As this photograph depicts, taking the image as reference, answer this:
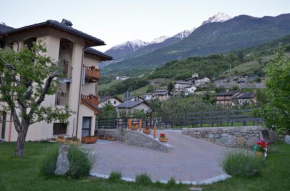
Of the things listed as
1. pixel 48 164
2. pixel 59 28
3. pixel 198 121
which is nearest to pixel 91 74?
pixel 59 28

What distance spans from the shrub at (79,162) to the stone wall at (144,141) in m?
6.73

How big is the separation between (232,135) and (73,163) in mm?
11618

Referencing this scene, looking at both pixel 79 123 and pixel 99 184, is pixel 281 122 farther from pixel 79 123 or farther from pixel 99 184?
pixel 79 123

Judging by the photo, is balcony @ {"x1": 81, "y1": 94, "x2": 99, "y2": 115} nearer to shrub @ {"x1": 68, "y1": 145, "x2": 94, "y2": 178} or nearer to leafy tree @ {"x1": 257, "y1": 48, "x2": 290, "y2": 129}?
shrub @ {"x1": 68, "y1": 145, "x2": 94, "y2": 178}

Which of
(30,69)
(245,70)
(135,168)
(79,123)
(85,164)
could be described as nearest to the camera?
(85,164)

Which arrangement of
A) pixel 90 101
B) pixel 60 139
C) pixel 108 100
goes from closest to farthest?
1. pixel 60 139
2. pixel 90 101
3. pixel 108 100

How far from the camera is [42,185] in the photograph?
5.95m

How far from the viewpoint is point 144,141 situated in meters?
15.0

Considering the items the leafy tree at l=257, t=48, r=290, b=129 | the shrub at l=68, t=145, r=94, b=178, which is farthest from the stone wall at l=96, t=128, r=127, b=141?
the leafy tree at l=257, t=48, r=290, b=129

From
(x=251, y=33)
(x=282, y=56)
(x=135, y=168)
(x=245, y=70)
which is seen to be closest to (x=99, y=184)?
(x=135, y=168)

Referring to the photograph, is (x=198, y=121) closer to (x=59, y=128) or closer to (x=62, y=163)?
(x=59, y=128)

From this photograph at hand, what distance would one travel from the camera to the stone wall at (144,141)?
13391 mm

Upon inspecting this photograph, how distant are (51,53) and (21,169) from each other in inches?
407

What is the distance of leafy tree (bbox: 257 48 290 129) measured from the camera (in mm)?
6765
